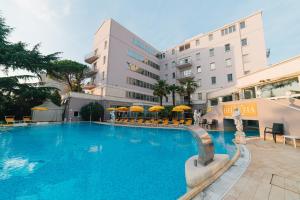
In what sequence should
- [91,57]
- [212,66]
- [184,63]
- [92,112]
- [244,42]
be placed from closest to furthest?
[244,42] < [92,112] < [212,66] < [91,57] < [184,63]

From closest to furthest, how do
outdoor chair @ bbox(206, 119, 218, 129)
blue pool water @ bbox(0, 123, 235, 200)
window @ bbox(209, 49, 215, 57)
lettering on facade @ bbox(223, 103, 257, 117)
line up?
blue pool water @ bbox(0, 123, 235, 200), lettering on facade @ bbox(223, 103, 257, 117), outdoor chair @ bbox(206, 119, 218, 129), window @ bbox(209, 49, 215, 57)

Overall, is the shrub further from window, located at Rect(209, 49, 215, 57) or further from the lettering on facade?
window, located at Rect(209, 49, 215, 57)

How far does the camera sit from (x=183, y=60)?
121 feet

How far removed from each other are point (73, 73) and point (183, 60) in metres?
28.8

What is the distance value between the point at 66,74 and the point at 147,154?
119 ft

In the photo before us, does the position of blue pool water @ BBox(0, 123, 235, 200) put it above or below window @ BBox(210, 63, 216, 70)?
below

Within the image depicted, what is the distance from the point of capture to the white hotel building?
27.6 metres

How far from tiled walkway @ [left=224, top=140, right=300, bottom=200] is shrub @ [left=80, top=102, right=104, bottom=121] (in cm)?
2769

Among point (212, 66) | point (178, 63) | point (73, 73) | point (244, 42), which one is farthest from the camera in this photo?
point (178, 63)

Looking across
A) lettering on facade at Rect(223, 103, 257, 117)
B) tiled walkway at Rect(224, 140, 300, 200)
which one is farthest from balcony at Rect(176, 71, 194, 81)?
tiled walkway at Rect(224, 140, 300, 200)

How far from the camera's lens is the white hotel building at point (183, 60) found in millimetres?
27578

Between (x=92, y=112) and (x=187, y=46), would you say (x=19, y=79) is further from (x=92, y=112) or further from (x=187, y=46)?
(x=187, y=46)

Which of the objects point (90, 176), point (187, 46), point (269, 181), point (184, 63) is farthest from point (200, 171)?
point (187, 46)

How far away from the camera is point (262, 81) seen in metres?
13.4
